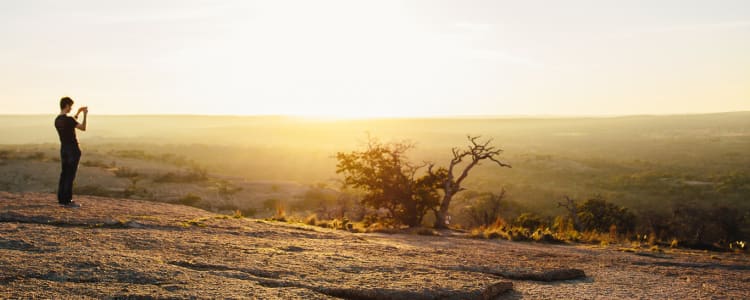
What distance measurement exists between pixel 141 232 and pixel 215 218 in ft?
9.73

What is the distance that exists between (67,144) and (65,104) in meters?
0.69

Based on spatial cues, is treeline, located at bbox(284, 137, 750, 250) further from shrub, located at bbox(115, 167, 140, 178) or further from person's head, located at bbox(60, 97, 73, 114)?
shrub, located at bbox(115, 167, 140, 178)

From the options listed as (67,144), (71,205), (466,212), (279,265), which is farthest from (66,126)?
(466,212)

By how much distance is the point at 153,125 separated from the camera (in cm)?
19675

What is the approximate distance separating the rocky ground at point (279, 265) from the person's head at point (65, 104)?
5.43ft

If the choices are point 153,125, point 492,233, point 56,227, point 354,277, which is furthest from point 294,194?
point 153,125

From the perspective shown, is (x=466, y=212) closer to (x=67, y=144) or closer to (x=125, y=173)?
(x=125, y=173)

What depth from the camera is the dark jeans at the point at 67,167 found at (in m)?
9.91

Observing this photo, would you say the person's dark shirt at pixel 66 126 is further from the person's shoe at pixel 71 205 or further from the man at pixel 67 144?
the person's shoe at pixel 71 205

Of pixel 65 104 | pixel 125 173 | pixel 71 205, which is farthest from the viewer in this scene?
pixel 125 173

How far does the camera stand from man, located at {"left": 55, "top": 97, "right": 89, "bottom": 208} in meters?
9.82

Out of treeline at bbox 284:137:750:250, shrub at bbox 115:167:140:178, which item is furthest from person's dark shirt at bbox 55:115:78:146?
shrub at bbox 115:167:140:178

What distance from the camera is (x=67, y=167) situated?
998cm

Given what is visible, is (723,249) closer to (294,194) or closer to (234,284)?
(234,284)
